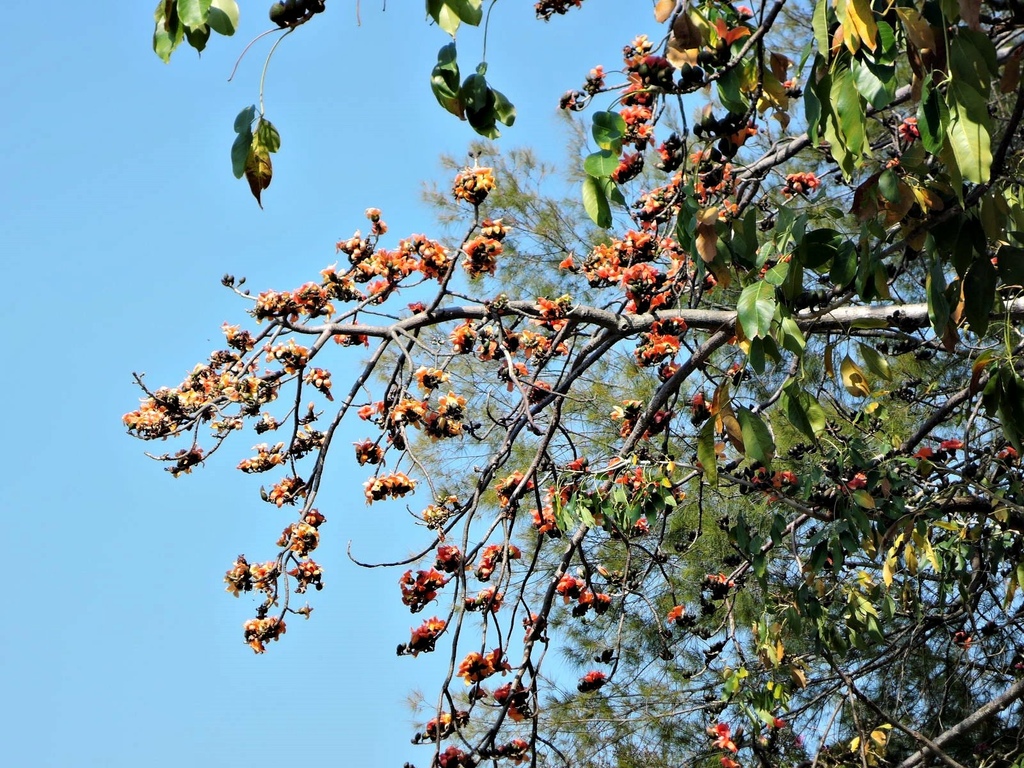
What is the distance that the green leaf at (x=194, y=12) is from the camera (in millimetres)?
1175

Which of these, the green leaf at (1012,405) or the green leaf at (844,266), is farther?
the green leaf at (844,266)

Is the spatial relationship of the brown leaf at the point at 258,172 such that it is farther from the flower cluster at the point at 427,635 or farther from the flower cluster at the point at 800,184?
the flower cluster at the point at 800,184

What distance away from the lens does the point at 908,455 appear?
3049 millimetres

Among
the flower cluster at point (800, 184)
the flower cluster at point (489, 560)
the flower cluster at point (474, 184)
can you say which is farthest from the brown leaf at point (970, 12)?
the flower cluster at point (800, 184)

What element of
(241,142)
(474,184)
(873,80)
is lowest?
(873,80)

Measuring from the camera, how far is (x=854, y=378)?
2.02 m

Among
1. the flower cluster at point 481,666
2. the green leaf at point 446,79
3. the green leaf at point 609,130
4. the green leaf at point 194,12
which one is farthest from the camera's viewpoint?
the flower cluster at point 481,666

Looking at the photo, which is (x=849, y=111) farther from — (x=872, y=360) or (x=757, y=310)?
(x=872, y=360)

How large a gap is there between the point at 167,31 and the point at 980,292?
40.6 inches

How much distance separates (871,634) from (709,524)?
1.93 m

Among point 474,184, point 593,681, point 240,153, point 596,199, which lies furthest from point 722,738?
point 240,153

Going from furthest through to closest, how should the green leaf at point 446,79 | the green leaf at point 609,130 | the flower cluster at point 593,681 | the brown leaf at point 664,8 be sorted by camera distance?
→ the flower cluster at point 593,681 → the brown leaf at point 664,8 → the green leaf at point 609,130 → the green leaf at point 446,79

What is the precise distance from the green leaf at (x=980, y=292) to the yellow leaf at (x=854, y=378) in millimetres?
419

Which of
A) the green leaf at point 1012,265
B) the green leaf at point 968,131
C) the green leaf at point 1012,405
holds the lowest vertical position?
the green leaf at point 1012,405
